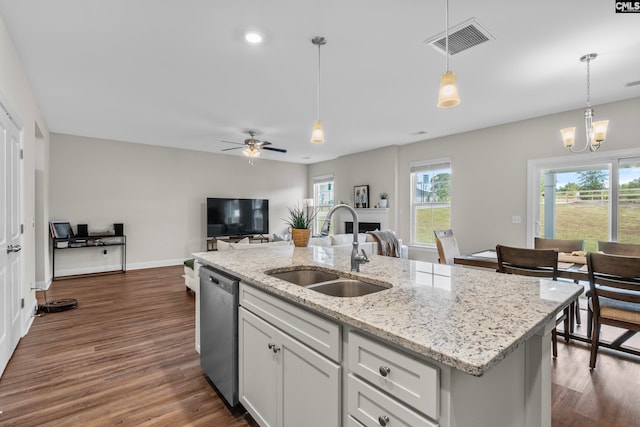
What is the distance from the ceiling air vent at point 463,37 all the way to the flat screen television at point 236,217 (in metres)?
5.93

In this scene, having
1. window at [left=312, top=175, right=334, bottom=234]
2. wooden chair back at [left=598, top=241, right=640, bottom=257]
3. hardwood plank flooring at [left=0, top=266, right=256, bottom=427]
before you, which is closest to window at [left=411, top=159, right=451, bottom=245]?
window at [left=312, top=175, right=334, bottom=234]

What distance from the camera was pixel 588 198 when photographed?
4320 mm

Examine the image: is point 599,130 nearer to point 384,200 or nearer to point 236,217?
point 384,200

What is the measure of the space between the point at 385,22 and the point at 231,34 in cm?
124

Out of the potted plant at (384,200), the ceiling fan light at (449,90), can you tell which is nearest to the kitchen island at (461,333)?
the ceiling fan light at (449,90)

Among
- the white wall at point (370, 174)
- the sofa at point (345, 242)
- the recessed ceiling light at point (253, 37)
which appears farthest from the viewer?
the white wall at point (370, 174)

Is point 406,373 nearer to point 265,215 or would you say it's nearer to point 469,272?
point 469,272

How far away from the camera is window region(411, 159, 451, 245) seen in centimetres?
602

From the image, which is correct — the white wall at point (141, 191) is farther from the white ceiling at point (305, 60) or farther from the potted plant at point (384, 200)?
the potted plant at point (384, 200)

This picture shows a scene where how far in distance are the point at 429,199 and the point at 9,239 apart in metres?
6.10

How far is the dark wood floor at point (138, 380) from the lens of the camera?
1897mm

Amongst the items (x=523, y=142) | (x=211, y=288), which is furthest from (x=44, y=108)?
(x=523, y=142)

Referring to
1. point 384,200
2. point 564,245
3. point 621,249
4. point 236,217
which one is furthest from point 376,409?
point 236,217

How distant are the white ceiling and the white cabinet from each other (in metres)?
2.13
